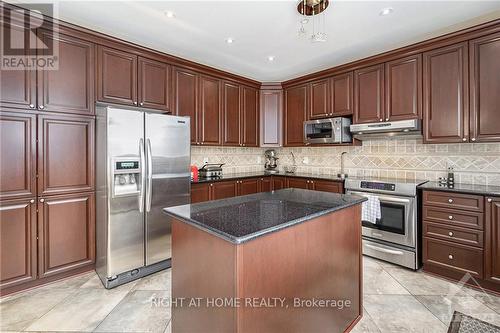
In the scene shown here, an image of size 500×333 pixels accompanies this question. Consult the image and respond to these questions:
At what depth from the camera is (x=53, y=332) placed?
1853 mm

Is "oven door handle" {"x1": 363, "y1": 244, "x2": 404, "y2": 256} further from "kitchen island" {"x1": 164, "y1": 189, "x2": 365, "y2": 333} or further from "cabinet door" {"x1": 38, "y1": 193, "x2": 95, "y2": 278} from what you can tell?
"cabinet door" {"x1": 38, "y1": 193, "x2": 95, "y2": 278}

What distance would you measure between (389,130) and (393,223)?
1151 mm

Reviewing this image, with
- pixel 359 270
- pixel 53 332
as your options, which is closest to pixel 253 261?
pixel 359 270

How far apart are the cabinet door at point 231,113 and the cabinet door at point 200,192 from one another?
34.9 inches

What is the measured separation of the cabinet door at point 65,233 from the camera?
246 cm

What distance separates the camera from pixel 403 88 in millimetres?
3150

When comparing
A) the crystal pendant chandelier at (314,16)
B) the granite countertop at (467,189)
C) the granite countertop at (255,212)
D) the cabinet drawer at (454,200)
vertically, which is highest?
the crystal pendant chandelier at (314,16)

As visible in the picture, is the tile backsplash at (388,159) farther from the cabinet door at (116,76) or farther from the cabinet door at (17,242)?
the cabinet door at (17,242)

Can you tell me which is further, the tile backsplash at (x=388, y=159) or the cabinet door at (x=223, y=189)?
the cabinet door at (x=223, y=189)

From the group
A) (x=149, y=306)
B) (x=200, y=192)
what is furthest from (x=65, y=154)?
(x=149, y=306)

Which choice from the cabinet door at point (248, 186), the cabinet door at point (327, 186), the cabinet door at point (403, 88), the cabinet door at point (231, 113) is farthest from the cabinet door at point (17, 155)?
the cabinet door at point (403, 88)

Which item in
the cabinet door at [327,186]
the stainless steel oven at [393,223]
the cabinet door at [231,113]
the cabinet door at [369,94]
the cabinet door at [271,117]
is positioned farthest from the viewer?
the cabinet door at [271,117]

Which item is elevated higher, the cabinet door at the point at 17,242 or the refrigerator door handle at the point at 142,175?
the refrigerator door handle at the point at 142,175

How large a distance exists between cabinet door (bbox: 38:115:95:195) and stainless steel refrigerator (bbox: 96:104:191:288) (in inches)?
4.2
